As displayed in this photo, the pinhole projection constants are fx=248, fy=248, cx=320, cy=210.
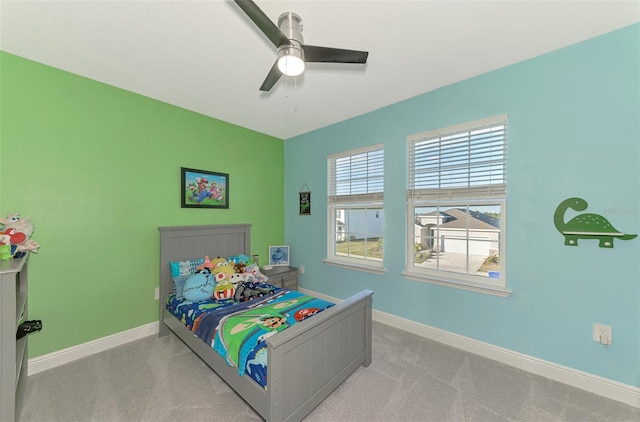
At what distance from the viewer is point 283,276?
143 inches

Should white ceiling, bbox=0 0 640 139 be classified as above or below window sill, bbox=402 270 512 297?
above

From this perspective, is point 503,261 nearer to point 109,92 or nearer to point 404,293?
point 404,293

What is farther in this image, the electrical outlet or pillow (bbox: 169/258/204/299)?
pillow (bbox: 169/258/204/299)

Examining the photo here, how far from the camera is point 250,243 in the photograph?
365cm

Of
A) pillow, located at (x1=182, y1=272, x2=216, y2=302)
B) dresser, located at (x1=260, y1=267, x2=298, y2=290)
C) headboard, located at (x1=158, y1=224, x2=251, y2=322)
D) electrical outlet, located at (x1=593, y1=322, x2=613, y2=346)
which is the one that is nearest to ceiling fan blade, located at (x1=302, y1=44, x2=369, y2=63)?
pillow, located at (x1=182, y1=272, x2=216, y2=302)

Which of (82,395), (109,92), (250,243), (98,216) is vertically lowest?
(82,395)

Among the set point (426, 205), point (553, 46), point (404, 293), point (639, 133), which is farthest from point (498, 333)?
point (553, 46)

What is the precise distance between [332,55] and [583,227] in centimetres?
222

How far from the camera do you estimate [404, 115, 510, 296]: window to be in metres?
2.29

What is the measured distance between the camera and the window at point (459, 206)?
2287 millimetres

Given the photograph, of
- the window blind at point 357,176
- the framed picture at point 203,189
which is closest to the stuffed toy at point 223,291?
the framed picture at point 203,189

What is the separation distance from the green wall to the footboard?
208 cm

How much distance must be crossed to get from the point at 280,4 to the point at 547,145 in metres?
2.28

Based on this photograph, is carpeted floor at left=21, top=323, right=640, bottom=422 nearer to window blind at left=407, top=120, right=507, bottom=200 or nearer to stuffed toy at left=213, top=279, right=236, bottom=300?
stuffed toy at left=213, top=279, right=236, bottom=300
